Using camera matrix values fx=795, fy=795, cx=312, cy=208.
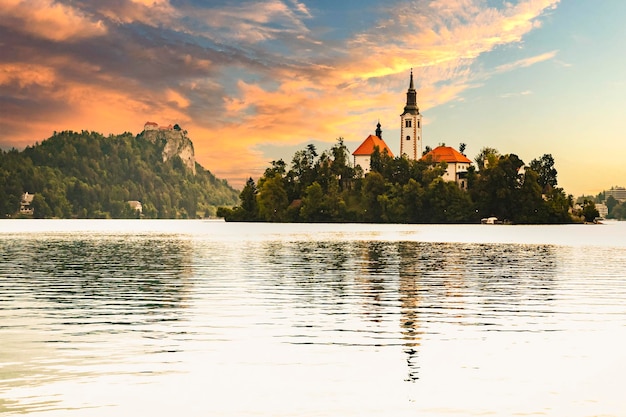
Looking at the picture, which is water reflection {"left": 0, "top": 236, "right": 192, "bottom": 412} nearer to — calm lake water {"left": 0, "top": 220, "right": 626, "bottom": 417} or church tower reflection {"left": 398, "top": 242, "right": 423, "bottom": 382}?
calm lake water {"left": 0, "top": 220, "right": 626, "bottom": 417}

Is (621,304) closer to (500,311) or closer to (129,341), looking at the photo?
(500,311)

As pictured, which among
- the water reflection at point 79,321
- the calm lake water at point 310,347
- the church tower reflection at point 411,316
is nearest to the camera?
the calm lake water at point 310,347

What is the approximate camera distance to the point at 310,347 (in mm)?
21531

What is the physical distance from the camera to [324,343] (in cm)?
2214

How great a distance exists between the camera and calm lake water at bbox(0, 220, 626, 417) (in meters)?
15.5

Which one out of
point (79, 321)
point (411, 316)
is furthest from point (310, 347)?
point (79, 321)

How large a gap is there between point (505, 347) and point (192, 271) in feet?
101

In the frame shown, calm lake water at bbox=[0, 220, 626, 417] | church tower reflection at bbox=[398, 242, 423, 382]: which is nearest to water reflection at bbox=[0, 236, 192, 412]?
calm lake water at bbox=[0, 220, 626, 417]

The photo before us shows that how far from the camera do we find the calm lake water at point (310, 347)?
15.5m

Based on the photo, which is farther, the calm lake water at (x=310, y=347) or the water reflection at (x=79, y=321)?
the water reflection at (x=79, y=321)

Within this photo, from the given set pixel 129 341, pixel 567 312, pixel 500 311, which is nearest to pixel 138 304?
pixel 129 341

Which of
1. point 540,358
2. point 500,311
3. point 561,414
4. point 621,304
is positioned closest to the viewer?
point 561,414

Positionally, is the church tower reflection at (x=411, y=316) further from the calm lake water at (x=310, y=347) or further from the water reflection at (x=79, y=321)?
the water reflection at (x=79, y=321)

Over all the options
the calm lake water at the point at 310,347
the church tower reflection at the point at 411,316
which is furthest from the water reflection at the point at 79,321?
the church tower reflection at the point at 411,316
